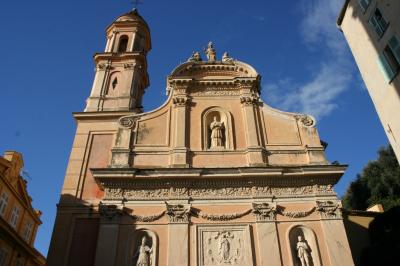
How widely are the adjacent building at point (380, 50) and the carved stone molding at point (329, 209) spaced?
3897 millimetres

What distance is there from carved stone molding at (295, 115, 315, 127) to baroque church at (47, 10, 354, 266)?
45 mm

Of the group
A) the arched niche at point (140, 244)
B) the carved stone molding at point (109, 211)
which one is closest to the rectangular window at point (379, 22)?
the arched niche at point (140, 244)

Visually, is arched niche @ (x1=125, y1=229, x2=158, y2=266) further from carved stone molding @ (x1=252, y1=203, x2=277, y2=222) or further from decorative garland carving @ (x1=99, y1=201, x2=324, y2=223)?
carved stone molding @ (x1=252, y1=203, x2=277, y2=222)

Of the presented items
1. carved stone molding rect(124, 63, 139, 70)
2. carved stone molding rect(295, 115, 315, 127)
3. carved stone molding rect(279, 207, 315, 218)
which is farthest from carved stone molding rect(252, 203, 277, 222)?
carved stone molding rect(124, 63, 139, 70)

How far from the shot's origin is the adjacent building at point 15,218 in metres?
21.0

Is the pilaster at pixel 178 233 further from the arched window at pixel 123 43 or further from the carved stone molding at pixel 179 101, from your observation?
the arched window at pixel 123 43

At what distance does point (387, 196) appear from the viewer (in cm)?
2861

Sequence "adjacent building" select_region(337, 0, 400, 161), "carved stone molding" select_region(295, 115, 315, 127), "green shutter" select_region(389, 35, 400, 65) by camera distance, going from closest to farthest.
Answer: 1. "green shutter" select_region(389, 35, 400, 65)
2. "adjacent building" select_region(337, 0, 400, 161)
3. "carved stone molding" select_region(295, 115, 315, 127)

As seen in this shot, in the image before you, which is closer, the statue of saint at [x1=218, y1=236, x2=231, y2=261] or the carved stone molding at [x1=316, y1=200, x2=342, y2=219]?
the statue of saint at [x1=218, y1=236, x2=231, y2=261]

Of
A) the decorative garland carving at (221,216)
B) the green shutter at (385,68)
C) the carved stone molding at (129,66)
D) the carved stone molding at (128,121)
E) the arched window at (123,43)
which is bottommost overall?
the decorative garland carving at (221,216)

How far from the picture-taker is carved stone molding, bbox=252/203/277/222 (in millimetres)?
14086

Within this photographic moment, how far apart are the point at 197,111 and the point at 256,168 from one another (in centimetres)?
446

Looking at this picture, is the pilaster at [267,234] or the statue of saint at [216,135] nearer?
the pilaster at [267,234]

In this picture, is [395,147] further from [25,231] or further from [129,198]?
[25,231]
